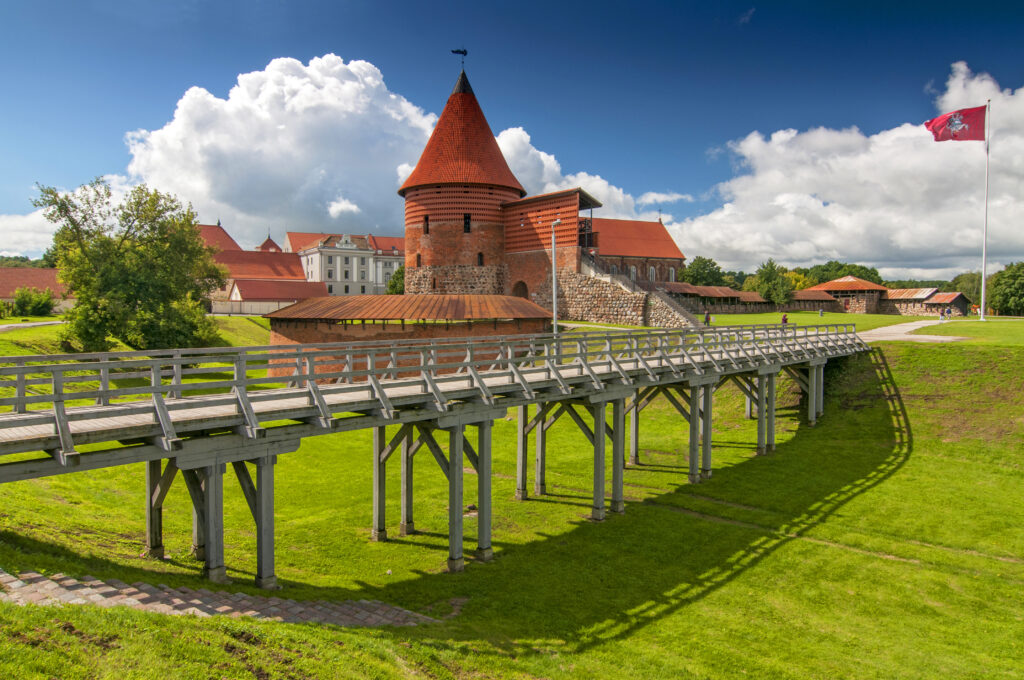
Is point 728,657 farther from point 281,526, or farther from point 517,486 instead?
point 281,526

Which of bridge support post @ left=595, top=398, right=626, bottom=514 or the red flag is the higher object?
Answer: the red flag

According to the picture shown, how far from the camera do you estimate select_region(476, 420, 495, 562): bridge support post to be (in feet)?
39.0

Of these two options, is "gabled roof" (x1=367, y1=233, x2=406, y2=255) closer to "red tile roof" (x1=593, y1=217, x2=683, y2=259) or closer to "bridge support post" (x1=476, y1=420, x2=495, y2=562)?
"red tile roof" (x1=593, y1=217, x2=683, y2=259)

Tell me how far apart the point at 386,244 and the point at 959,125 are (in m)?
83.6

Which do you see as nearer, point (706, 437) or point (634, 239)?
point (706, 437)

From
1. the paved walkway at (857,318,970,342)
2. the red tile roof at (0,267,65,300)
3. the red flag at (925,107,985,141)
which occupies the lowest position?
the paved walkway at (857,318,970,342)

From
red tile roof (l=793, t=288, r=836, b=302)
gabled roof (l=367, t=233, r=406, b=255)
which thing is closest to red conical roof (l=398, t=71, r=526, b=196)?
red tile roof (l=793, t=288, r=836, b=302)

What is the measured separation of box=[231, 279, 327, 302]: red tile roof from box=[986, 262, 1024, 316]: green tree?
7401 centimetres

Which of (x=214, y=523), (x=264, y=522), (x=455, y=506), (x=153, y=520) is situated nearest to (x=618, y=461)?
(x=455, y=506)

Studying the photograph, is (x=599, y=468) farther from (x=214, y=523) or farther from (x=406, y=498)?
(x=214, y=523)

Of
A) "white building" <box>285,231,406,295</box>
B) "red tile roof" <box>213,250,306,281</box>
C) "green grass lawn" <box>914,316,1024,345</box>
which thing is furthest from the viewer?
"white building" <box>285,231,406,295</box>

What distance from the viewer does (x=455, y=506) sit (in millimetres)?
11320

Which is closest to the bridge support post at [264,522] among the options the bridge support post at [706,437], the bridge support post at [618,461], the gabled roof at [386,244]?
the bridge support post at [618,461]

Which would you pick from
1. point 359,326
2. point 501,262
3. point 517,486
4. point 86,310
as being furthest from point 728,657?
point 501,262
